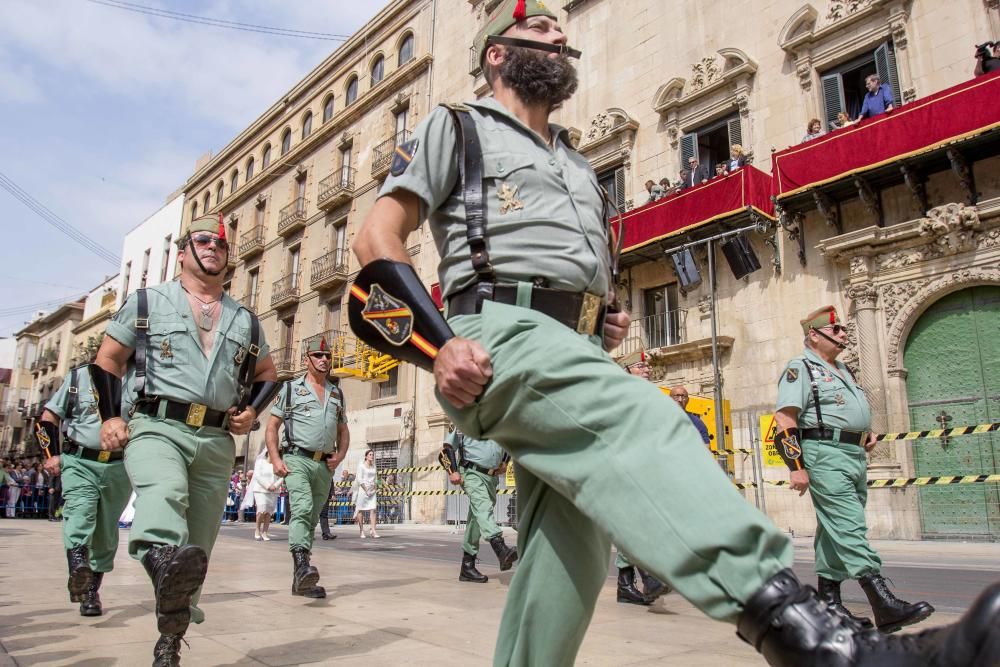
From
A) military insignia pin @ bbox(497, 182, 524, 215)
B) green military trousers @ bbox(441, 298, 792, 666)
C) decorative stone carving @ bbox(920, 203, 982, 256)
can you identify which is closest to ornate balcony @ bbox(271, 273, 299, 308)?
decorative stone carving @ bbox(920, 203, 982, 256)

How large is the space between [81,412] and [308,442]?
169cm

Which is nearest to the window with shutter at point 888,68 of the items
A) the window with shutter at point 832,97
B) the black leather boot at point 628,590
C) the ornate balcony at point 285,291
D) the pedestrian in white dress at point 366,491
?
the window with shutter at point 832,97

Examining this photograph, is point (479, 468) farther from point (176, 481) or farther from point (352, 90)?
point (352, 90)

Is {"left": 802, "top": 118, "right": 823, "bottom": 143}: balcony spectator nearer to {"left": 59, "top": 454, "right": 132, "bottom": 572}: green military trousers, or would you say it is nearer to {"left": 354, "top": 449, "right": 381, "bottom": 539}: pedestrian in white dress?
{"left": 354, "top": 449, "right": 381, "bottom": 539}: pedestrian in white dress

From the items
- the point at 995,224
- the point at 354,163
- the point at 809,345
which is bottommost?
the point at 809,345

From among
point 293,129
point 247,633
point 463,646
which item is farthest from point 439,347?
point 293,129

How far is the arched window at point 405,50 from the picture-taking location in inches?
1048

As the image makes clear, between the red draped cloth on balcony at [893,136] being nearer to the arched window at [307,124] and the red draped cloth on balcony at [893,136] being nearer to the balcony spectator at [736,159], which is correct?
the balcony spectator at [736,159]

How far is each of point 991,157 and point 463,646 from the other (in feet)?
39.6

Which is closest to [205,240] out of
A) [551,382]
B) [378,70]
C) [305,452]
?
[305,452]

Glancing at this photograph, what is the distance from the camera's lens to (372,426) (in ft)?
78.5

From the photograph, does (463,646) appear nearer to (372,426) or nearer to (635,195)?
(635,195)

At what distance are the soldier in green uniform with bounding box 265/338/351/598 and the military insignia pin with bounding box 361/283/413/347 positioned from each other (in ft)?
13.5

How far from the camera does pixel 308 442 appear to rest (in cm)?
583
